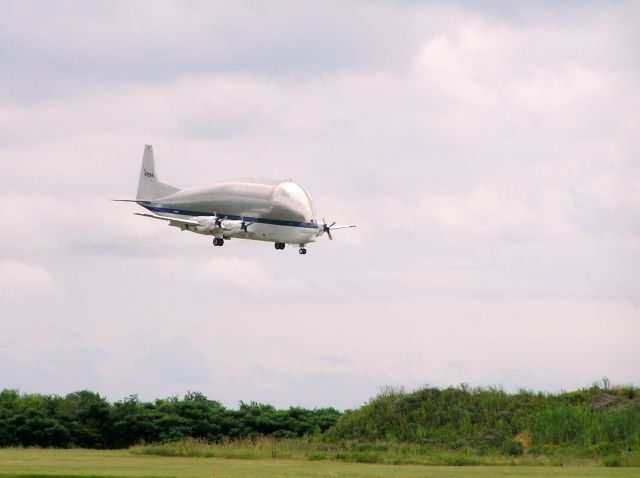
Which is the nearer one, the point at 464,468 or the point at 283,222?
the point at 464,468

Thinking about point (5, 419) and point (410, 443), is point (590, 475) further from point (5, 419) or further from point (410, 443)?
point (5, 419)

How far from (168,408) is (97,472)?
2932cm

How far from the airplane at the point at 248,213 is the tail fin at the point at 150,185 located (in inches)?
165

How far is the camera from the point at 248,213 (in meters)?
99.3

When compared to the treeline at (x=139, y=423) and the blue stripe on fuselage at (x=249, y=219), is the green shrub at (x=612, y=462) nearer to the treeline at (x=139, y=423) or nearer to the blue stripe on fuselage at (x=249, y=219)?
the treeline at (x=139, y=423)

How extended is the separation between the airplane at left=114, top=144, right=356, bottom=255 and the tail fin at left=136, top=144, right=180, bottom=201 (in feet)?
13.7

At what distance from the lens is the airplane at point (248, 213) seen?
96.8m

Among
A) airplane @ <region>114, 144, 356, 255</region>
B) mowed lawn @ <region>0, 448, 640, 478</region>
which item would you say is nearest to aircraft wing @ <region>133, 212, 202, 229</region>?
airplane @ <region>114, 144, 356, 255</region>

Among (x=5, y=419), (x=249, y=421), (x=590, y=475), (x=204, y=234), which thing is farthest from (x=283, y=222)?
(x=590, y=475)

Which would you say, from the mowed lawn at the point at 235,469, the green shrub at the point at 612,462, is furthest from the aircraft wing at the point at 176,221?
the green shrub at the point at 612,462

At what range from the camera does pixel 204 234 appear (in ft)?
342

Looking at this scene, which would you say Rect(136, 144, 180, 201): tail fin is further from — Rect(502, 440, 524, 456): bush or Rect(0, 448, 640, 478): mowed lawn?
Rect(502, 440, 524, 456): bush

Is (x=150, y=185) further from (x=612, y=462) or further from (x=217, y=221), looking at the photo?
(x=612, y=462)

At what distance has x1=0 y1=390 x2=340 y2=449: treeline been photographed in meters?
77.3
